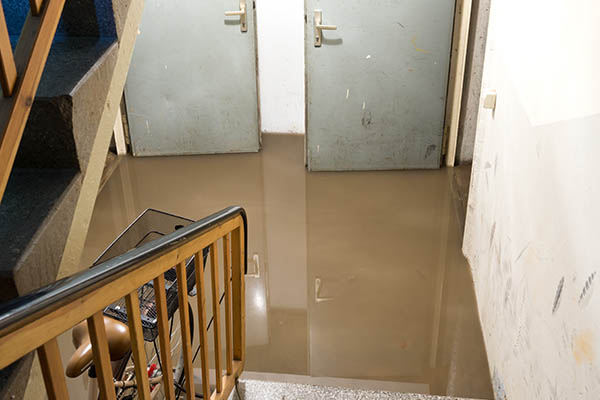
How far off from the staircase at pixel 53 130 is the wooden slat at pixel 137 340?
0.23 metres

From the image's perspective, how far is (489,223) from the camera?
8.66 feet

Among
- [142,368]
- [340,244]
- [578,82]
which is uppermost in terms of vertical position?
[578,82]

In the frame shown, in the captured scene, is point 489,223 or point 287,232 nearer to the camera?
point 489,223

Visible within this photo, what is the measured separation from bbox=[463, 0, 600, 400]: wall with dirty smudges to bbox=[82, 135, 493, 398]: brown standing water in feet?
0.91

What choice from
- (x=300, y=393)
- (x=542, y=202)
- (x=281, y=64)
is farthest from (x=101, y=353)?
(x=281, y=64)

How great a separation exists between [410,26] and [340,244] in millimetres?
1611

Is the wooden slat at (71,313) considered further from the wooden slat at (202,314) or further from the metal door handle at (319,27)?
the metal door handle at (319,27)

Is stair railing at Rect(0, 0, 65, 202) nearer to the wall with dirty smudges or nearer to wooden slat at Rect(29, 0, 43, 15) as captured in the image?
wooden slat at Rect(29, 0, 43, 15)

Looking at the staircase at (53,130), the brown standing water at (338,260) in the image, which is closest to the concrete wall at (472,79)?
the brown standing water at (338,260)

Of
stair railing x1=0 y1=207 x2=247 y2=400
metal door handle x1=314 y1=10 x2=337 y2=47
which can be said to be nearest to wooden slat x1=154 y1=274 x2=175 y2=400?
stair railing x1=0 y1=207 x2=247 y2=400

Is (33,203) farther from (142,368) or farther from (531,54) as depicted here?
(531,54)

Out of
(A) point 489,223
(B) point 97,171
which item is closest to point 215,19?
(A) point 489,223

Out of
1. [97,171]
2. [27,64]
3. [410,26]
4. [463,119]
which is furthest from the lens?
[463,119]

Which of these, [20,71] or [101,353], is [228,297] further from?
[20,71]
